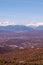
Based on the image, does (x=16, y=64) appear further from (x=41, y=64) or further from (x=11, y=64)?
(x=41, y=64)

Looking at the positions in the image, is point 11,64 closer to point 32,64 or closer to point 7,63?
point 7,63

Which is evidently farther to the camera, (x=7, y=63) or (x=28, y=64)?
(x=7, y=63)

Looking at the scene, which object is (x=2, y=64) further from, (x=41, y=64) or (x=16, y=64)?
(x=41, y=64)

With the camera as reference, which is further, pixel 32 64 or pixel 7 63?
pixel 7 63

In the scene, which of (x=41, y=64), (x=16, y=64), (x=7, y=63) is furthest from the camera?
(x=7, y=63)

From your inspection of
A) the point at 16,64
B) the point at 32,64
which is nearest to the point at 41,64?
the point at 32,64

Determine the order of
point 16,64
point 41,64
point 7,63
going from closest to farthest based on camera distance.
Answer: point 41,64
point 16,64
point 7,63

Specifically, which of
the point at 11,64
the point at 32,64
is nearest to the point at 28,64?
the point at 32,64

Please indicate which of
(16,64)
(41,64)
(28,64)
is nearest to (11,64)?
(16,64)
